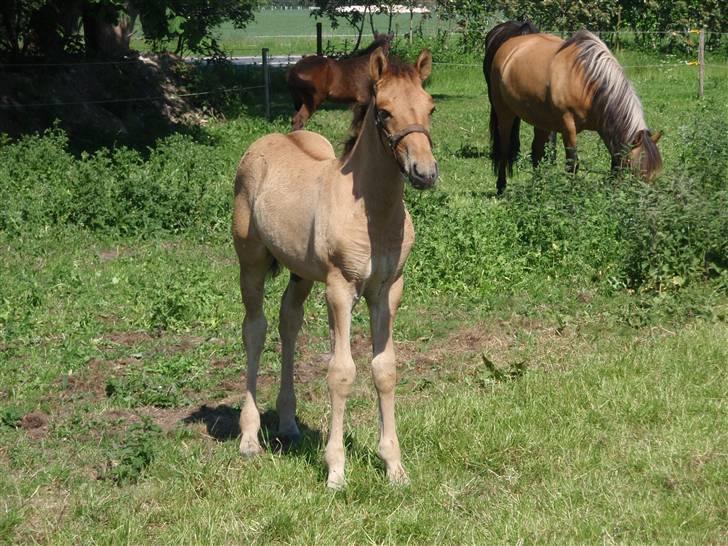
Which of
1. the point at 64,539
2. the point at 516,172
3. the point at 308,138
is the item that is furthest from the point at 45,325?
the point at 516,172

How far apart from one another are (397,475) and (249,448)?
103cm

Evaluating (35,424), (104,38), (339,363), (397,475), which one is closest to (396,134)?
(339,363)

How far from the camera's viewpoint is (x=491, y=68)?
14.5 metres

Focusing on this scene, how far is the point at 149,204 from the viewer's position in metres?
10.8

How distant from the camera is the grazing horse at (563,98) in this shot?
11.1 m

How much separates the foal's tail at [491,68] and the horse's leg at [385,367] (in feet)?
28.3

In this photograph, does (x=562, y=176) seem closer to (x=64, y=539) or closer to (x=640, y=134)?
(x=640, y=134)

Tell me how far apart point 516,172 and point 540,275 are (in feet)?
17.7

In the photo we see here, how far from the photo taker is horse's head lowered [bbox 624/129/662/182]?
10.3m

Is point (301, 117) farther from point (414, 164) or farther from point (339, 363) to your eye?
point (414, 164)

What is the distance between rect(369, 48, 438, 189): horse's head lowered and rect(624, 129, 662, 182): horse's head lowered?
5.68m

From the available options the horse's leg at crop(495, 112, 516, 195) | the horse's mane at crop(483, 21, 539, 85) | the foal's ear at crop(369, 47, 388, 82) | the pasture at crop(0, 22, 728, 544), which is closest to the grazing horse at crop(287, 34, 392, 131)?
the horse's mane at crop(483, 21, 539, 85)

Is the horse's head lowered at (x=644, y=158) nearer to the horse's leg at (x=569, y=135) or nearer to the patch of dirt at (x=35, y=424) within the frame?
the horse's leg at (x=569, y=135)

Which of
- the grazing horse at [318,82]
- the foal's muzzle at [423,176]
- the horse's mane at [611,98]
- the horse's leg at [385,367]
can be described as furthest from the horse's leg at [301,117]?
the foal's muzzle at [423,176]
